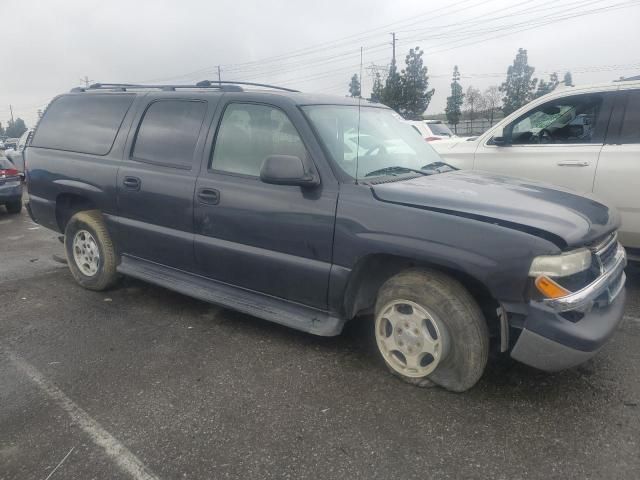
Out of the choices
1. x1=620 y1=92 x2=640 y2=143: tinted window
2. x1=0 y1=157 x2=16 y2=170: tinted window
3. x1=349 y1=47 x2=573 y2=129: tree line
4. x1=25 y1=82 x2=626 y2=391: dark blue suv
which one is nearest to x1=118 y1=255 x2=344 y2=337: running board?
x1=25 y1=82 x2=626 y2=391: dark blue suv

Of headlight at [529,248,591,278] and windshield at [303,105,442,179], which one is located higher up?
windshield at [303,105,442,179]

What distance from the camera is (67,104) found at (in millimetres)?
4797

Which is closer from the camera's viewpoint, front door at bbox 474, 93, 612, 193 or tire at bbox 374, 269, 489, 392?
tire at bbox 374, 269, 489, 392

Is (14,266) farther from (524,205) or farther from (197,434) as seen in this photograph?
(524,205)

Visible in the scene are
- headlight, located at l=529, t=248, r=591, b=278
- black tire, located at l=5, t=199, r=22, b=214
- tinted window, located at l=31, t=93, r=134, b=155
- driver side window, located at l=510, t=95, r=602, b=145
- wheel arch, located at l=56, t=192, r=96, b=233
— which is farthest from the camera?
black tire, located at l=5, t=199, r=22, b=214

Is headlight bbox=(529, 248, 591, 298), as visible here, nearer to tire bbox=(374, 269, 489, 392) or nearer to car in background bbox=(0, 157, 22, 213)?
tire bbox=(374, 269, 489, 392)

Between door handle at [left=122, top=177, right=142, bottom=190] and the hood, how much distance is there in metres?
2.03

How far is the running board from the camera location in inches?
127

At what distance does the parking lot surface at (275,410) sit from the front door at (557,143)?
146cm

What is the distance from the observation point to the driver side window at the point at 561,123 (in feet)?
15.4

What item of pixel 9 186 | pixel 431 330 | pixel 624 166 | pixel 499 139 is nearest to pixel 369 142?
pixel 431 330

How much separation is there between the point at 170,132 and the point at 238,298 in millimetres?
1426

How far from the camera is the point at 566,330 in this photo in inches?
97.6

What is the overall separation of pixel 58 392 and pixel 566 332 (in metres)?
2.86
